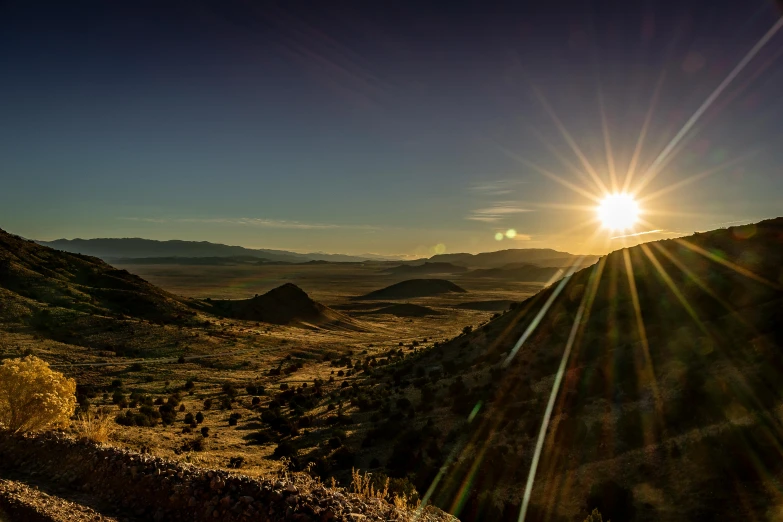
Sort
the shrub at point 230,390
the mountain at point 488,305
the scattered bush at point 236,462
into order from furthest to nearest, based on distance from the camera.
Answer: the mountain at point 488,305 → the shrub at point 230,390 → the scattered bush at point 236,462

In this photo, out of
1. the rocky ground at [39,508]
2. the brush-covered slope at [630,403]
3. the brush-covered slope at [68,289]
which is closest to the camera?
the rocky ground at [39,508]

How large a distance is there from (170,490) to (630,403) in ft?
52.1

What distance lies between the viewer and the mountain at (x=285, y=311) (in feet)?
233

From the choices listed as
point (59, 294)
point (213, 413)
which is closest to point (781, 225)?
point (213, 413)

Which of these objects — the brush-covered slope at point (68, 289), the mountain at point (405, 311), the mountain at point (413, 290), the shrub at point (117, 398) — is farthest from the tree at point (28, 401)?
the mountain at point (413, 290)

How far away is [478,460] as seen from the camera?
52.9ft

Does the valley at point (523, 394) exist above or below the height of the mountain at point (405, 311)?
above

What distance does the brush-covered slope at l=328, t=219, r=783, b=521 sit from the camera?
12453mm

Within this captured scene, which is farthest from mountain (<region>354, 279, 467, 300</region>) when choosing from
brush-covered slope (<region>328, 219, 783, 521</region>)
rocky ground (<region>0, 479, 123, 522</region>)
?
rocky ground (<region>0, 479, 123, 522</region>)

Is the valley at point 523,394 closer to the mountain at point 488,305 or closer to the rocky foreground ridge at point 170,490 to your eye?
the rocky foreground ridge at point 170,490

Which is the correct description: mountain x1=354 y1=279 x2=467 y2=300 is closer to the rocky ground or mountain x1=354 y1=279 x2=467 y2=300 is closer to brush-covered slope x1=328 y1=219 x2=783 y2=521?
brush-covered slope x1=328 y1=219 x2=783 y2=521

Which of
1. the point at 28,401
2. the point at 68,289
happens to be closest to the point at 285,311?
the point at 68,289

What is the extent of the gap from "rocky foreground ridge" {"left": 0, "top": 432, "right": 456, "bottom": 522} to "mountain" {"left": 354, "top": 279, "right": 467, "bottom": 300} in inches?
4881

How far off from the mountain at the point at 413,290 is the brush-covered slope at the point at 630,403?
365 feet
